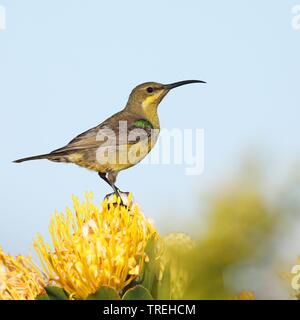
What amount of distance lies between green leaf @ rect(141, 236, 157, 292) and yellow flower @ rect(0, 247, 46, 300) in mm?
444

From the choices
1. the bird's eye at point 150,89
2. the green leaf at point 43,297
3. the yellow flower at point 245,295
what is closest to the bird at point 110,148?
the bird's eye at point 150,89

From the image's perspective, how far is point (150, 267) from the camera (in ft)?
9.11

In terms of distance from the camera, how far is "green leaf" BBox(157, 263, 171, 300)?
2.55m

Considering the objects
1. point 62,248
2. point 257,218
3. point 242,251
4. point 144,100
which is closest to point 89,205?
point 62,248

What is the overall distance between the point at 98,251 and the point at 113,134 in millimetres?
4945

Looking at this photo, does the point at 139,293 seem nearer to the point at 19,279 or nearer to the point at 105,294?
the point at 105,294

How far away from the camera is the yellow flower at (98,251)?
9.00ft

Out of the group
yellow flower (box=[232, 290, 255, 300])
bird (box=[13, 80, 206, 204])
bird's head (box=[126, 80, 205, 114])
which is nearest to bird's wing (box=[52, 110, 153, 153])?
bird (box=[13, 80, 206, 204])

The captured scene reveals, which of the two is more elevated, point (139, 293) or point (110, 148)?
point (110, 148)

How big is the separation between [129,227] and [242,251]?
2.53ft

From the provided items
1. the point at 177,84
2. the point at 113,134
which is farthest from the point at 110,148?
the point at 177,84
